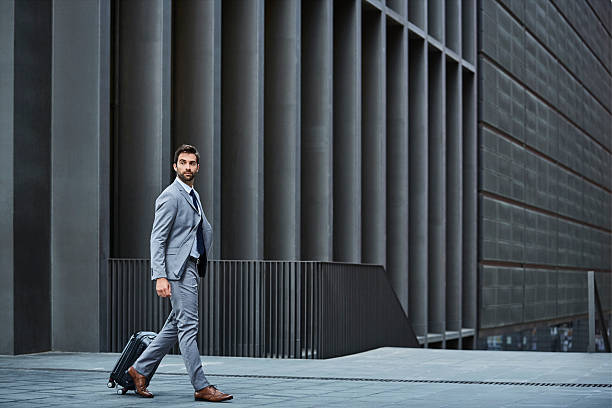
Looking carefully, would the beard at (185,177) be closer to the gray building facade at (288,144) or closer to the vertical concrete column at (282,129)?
the gray building facade at (288,144)

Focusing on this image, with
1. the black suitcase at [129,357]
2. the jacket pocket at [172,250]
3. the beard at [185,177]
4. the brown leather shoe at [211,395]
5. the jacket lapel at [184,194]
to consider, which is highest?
the beard at [185,177]

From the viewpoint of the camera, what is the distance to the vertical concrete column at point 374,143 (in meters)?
24.4

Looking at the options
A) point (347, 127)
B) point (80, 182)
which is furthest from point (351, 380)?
point (347, 127)

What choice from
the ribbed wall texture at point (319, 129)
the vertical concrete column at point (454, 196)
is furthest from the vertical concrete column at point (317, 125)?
the vertical concrete column at point (454, 196)

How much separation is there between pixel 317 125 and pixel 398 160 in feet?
16.8

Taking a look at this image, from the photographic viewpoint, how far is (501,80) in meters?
35.7

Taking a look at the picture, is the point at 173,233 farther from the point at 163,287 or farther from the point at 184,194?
the point at 163,287

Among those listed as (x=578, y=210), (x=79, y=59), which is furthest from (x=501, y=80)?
(x=79, y=59)

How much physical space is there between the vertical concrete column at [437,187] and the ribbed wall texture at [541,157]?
4068mm

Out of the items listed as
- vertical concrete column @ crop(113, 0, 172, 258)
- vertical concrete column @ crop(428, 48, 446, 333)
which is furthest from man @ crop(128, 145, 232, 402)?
vertical concrete column @ crop(428, 48, 446, 333)

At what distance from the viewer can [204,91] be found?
17328 mm

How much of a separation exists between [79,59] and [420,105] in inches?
567

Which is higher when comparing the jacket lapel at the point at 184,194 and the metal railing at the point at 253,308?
the jacket lapel at the point at 184,194

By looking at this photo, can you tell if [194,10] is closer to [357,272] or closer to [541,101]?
[357,272]
